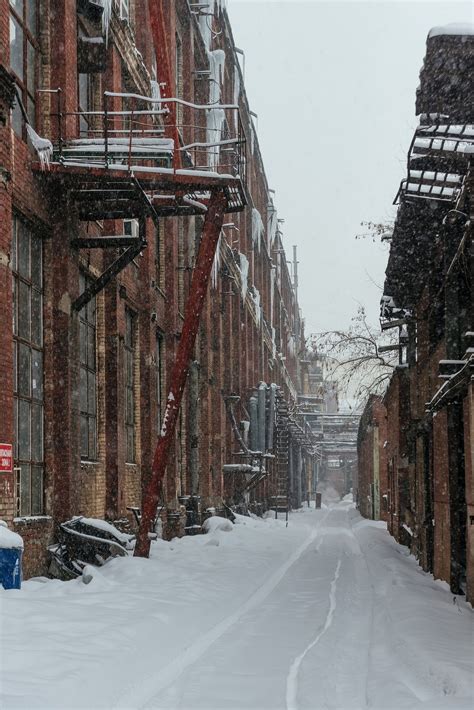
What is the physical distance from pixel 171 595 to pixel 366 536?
698 inches

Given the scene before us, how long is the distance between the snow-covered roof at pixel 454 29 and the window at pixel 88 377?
6750 millimetres

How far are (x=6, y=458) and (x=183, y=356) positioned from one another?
457 centimetres

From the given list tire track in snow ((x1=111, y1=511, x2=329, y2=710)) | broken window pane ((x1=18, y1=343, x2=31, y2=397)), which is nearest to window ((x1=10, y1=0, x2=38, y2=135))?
broken window pane ((x1=18, y1=343, x2=31, y2=397))

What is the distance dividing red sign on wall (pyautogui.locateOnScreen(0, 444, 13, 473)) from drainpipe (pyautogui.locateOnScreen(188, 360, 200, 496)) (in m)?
13.5

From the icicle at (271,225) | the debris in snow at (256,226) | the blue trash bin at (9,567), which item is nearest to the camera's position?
the blue trash bin at (9,567)

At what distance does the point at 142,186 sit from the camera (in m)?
13.4

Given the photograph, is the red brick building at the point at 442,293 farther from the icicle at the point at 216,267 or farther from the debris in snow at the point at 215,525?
the icicle at the point at 216,267

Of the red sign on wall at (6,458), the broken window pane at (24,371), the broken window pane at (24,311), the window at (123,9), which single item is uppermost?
the window at (123,9)

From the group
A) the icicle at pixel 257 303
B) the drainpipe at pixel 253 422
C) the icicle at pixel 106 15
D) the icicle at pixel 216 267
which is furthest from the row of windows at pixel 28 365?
the icicle at pixel 257 303

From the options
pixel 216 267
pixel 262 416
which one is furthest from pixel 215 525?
pixel 262 416

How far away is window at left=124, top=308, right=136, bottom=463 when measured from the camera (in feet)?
57.8

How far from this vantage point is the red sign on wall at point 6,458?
10336mm

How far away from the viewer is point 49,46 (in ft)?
43.1

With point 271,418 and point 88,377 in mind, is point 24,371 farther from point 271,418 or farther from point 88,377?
point 271,418
